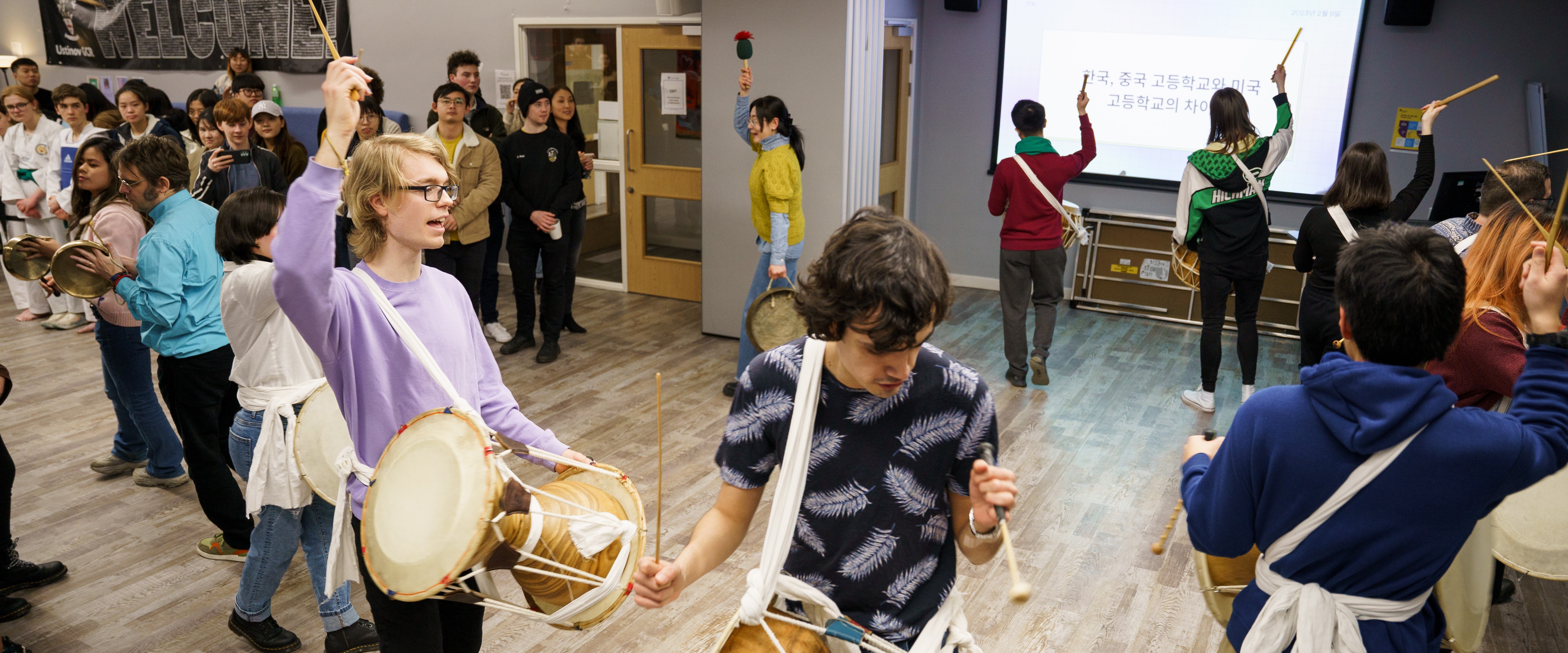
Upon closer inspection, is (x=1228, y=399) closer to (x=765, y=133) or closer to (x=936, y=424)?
(x=765, y=133)

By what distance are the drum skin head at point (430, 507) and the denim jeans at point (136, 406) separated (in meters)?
2.63

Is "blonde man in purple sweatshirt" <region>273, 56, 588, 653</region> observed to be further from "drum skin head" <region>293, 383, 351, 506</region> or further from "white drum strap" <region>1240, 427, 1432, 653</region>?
"white drum strap" <region>1240, 427, 1432, 653</region>

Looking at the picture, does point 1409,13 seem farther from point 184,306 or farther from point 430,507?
point 184,306

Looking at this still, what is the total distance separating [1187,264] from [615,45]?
4.23 meters

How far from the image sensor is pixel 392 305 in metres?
1.88

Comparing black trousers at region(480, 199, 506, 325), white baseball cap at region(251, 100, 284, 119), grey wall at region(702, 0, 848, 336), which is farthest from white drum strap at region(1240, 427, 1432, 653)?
white baseball cap at region(251, 100, 284, 119)

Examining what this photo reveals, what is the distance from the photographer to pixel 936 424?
4.59 ft

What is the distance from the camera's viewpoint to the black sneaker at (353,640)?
2.84 metres

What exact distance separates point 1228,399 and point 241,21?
8.33 m

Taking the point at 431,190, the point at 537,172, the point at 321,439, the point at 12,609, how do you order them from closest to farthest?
1. the point at 431,190
2. the point at 321,439
3. the point at 12,609
4. the point at 537,172

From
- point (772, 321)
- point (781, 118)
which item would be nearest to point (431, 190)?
point (772, 321)

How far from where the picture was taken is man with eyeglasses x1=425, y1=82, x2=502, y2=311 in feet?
17.7

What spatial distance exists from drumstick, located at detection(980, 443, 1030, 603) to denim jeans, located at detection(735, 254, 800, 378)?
328 cm

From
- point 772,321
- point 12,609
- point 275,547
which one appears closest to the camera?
point 275,547
